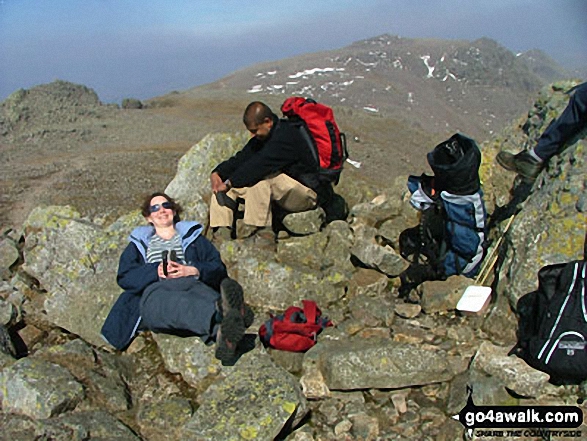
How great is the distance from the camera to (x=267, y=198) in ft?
27.7

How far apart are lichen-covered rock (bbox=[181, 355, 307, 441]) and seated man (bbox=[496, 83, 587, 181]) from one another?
4.53m

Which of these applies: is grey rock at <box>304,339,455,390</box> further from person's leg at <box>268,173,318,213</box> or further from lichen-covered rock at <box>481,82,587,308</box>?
person's leg at <box>268,173,318,213</box>

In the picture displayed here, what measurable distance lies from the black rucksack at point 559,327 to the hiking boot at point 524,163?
2.23 meters

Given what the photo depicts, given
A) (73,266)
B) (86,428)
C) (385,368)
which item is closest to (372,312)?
(385,368)

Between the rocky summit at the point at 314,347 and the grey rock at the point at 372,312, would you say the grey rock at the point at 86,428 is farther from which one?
the grey rock at the point at 372,312

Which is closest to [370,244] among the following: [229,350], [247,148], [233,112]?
[247,148]

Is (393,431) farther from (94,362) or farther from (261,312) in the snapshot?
(94,362)

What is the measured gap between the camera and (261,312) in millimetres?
7691

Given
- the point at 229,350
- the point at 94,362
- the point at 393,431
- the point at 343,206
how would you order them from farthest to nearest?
the point at 343,206 < the point at 94,362 < the point at 229,350 < the point at 393,431

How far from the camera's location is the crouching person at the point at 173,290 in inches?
231

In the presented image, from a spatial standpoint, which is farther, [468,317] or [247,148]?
[247,148]

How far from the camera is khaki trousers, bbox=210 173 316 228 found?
8438mm

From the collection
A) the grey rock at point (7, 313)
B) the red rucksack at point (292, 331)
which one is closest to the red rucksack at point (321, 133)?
the red rucksack at point (292, 331)

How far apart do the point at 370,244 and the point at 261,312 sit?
2.05m
